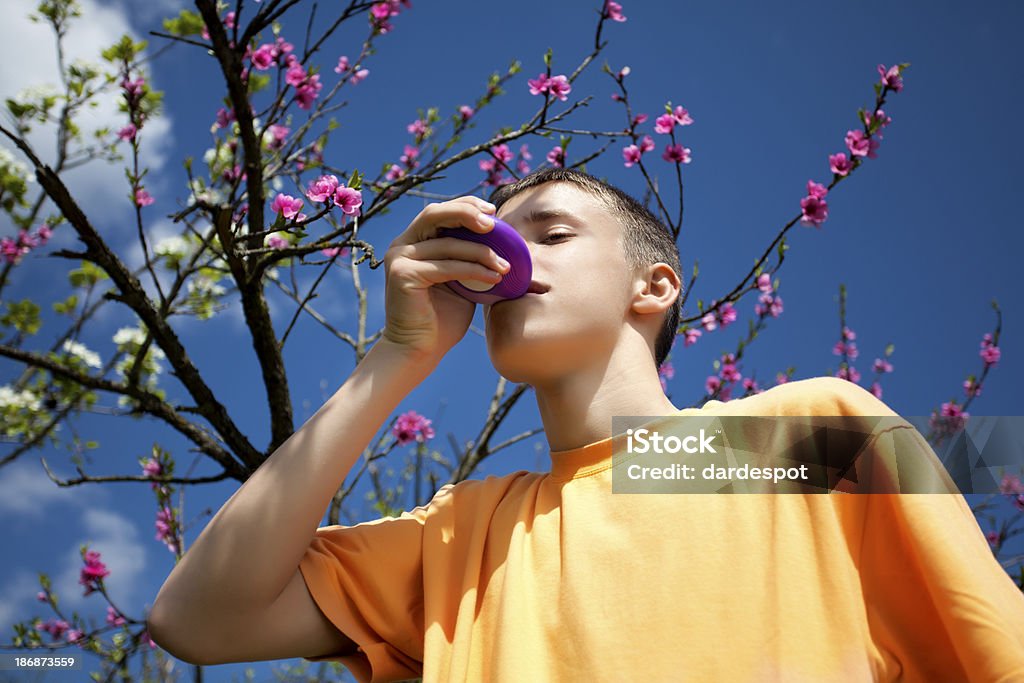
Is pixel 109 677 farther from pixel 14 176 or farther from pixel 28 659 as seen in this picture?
pixel 14 176

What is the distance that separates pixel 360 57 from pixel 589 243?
2642mm

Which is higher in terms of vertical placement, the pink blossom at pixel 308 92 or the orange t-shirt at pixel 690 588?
the pink blossom at pixel 308 92

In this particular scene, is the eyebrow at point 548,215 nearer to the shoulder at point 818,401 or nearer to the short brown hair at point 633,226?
the short brown hair at point 633,226

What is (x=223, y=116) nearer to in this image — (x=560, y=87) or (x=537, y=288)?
(x=560, y=87)

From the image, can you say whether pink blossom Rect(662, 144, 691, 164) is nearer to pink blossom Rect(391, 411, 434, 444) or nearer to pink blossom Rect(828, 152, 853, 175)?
pink blossom Rect(828, 152, 853, 175)

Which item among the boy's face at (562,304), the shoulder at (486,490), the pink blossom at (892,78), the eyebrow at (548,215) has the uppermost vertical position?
the pink blossom at (892,78)

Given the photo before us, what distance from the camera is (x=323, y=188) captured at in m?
1.90

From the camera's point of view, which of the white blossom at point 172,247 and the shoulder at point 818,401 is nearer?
the shoulder at point 818,401

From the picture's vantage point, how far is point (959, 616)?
1125 millimetres

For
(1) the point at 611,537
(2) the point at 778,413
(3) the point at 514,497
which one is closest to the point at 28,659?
(3) the point at 514,497

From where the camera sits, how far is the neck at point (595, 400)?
165cm

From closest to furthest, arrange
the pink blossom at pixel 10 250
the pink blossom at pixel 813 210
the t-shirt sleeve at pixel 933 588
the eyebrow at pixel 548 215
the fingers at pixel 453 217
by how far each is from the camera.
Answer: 1. the t-shirt sleeve at pixel 933 588
2. the fingers at pixel 453 217
3. the eyebrow at pixel 548 215
4. the pink blossom at pixel 813 210
5. the pink blossom at pixel 10 250

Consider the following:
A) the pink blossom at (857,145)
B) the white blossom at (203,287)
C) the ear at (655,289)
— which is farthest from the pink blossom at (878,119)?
the white blossom at (203,287)

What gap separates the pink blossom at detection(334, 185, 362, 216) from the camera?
6.28ft
